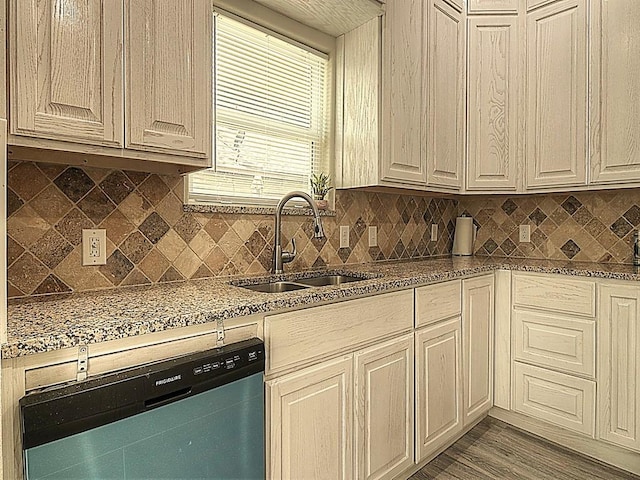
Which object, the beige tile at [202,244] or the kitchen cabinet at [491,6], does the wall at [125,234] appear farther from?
the kitchen cabinet at [491,6]

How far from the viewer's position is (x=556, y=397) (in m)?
2.33

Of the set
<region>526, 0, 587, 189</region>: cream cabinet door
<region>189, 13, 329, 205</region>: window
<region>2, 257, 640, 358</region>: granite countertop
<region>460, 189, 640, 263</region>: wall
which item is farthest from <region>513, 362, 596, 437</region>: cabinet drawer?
<region>189, 13, 329, 205</region>: window

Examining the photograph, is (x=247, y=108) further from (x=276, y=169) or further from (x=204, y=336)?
(x=204, y=336)

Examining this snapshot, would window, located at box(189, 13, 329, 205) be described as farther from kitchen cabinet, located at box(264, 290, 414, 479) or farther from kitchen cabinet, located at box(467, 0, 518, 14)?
kitchen cabinet, located at box(467, 0, 518, 14)

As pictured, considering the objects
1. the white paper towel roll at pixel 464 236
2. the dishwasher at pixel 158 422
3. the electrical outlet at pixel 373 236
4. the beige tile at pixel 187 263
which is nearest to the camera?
the dishwasher at pixel 158 422

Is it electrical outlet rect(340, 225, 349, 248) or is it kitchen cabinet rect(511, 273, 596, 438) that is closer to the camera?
kitchen cabinet rect(511, 273, 596, 438)

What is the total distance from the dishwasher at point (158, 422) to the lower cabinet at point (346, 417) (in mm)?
104

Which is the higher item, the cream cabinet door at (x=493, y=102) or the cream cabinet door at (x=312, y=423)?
the cream cabinet door at (x=493, y=102)

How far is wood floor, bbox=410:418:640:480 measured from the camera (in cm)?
205

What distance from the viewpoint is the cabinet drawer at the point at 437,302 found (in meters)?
2.00

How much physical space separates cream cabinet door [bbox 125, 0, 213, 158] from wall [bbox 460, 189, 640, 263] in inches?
90.6

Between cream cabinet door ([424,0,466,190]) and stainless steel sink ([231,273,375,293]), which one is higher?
cream cabinet door ([424,0,466,190])

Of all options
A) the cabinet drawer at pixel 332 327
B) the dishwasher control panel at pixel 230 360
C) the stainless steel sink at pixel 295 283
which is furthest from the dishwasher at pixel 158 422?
the stainless steel sink at pixel 295 283

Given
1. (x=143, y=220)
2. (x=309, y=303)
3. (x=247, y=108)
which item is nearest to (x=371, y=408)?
(x=309, y=303)
